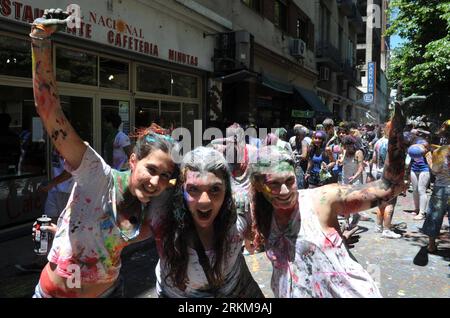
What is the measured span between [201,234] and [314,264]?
57 cm

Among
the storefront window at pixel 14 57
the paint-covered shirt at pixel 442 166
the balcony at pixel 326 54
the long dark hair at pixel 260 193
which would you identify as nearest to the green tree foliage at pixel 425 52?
the balcony at pixel 326 54

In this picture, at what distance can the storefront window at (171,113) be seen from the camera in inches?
402

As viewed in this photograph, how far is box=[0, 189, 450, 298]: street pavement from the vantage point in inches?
176

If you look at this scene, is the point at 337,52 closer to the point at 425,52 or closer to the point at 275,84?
the point at 425,52

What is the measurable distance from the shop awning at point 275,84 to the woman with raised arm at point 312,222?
12.3 metres

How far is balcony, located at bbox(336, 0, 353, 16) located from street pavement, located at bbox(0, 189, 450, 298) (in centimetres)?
2410

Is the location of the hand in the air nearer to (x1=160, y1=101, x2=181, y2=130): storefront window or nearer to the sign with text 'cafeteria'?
the sign with text 'cafeteria'

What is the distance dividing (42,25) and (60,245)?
3.39ft

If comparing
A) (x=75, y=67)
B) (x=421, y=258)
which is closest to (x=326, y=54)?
(x=75, y=67)

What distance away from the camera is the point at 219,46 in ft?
38.6

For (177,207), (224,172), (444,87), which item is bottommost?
(177,207)

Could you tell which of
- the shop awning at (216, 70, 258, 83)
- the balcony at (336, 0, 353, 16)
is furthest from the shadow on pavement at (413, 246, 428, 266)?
the balcony at (336, 0, 353, 16)
